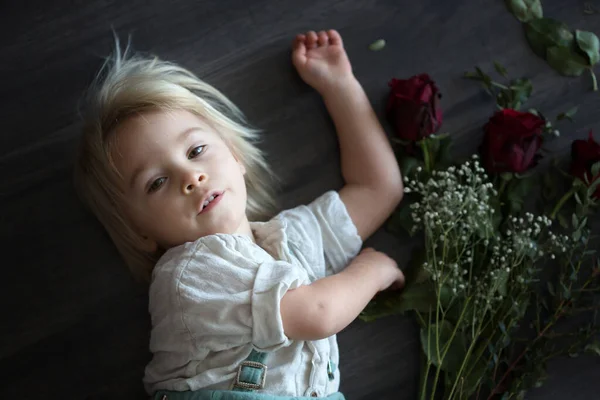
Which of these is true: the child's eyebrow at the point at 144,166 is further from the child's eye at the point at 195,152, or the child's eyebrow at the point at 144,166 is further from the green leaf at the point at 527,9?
the green leaf at the point at 527,9

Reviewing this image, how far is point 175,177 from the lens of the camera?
3.47 ft

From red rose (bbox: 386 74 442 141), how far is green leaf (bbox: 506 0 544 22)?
28 cm

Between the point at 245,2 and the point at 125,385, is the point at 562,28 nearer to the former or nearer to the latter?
the point at 245,2

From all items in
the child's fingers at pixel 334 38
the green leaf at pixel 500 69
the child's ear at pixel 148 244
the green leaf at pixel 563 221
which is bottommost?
the green leaf at pixel 563 221

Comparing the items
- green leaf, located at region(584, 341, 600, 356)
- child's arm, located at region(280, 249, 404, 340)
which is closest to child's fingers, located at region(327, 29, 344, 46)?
child's arm, located at region(280, 249, 404, 340)

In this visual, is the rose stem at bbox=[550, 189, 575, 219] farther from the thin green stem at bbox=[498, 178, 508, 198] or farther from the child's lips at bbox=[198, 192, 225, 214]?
the child's lips at bbox=[198, 192, 225, 214]

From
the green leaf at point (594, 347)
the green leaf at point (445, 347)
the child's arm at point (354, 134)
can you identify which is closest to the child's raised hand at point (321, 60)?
the child's arm at point (354, 134)

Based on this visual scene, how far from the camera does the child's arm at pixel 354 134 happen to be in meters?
1.25

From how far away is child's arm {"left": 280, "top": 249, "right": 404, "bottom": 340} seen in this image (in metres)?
1.02

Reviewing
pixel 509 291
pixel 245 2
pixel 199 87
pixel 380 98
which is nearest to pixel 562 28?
pixel 380 98

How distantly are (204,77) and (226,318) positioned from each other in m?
0.58

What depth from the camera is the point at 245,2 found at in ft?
4.29

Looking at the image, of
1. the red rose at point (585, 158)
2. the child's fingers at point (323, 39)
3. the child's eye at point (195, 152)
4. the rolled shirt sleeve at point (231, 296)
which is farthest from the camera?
the child's fingers at point (323, 39)

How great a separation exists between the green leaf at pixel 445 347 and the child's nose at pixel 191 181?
0.56 m
